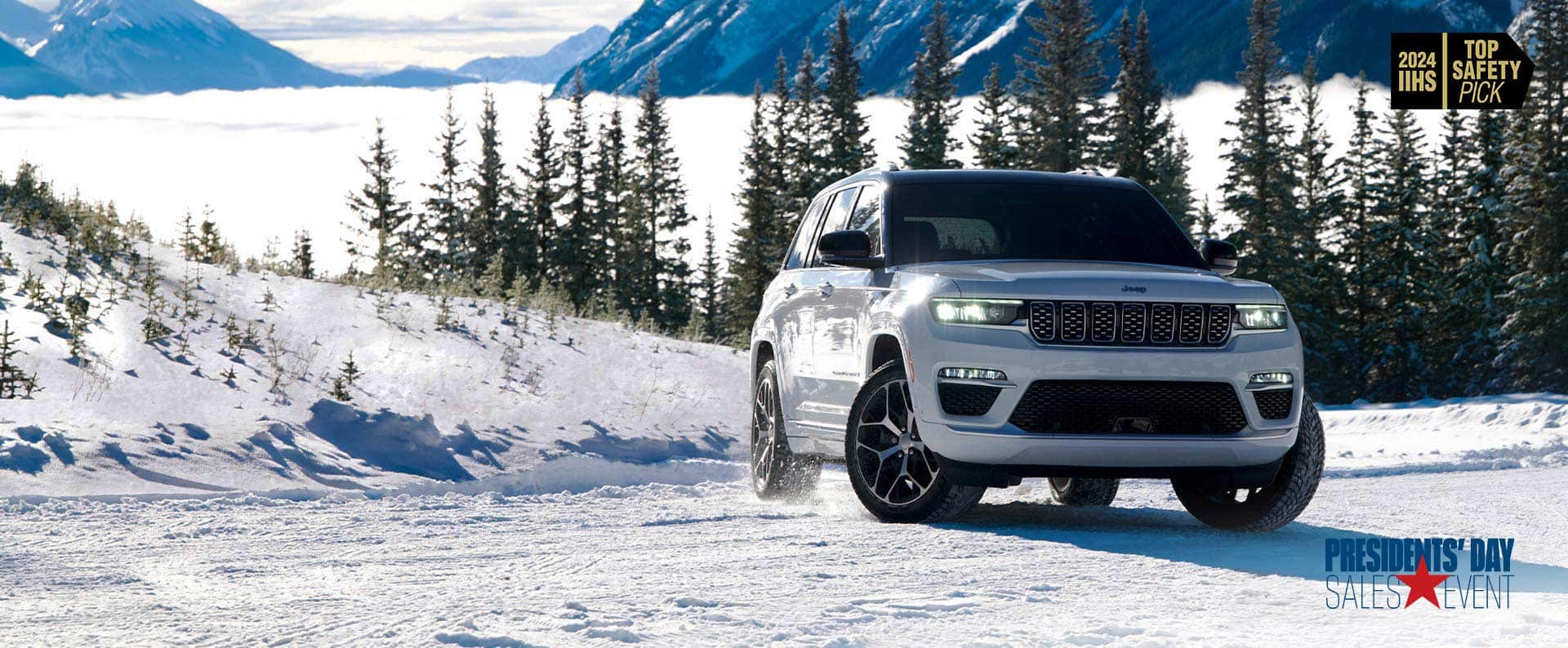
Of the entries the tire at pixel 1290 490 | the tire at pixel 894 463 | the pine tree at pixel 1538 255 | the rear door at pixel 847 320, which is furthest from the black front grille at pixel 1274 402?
the pine tree at pixel 1538 255

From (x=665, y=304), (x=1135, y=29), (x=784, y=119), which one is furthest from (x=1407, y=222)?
(x=665, y=304)

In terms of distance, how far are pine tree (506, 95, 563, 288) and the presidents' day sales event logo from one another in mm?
61359

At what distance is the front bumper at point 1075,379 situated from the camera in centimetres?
695

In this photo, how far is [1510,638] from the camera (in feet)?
16.3

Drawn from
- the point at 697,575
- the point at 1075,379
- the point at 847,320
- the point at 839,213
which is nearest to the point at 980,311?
the point at 1075,379

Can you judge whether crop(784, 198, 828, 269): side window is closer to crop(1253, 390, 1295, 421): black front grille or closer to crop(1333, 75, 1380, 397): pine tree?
crop(1253, 390, 1295, 421): black front grille

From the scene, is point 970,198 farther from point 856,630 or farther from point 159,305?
point 159,305

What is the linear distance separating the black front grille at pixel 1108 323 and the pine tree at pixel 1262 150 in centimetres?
5662

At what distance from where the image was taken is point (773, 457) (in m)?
9.59

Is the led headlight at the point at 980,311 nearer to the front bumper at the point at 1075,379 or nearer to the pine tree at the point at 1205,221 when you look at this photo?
the front bumper at the point at 1075,379

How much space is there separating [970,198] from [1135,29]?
58.5 metres

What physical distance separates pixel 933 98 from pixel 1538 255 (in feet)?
83.7

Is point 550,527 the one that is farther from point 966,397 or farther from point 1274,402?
point 1274,402

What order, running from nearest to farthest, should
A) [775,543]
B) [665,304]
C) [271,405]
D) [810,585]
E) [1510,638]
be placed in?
1. [1510,638]
2. [810,585]
3. [775,543]
4. [271,405]
5. [665,304]
